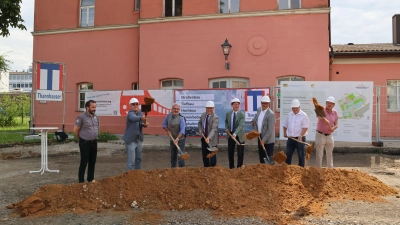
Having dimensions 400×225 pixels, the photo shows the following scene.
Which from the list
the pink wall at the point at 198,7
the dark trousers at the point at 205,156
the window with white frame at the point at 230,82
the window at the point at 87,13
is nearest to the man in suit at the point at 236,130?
the dark trousers at the point at 205,156

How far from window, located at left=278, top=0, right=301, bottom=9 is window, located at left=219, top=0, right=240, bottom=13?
179 cm

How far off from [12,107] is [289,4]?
18838 mm

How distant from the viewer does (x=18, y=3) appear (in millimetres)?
13297

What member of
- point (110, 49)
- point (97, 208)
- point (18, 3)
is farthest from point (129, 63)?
point (97, 208)

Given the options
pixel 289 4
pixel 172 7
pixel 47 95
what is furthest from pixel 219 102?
pixel 47 95

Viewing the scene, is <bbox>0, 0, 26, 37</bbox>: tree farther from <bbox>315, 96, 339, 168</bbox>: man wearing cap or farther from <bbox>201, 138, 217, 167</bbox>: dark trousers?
<bbox>315, 96, 339, 168</bbox>: man wearing cap

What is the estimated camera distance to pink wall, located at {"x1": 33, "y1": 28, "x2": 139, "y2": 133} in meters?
16.2

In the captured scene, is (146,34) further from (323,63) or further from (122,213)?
(122,213)

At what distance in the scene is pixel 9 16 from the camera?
13.2m

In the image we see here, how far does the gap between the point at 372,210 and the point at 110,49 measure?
13.9 metres

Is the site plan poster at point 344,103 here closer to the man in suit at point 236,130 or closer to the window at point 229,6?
the man in suit at point 236,130

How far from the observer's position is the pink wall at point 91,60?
16219 mm

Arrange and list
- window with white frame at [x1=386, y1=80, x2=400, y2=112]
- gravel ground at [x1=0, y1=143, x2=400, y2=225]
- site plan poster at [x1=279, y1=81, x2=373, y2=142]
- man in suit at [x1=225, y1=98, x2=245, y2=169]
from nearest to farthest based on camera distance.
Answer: gravel ground at [x1=0, y1=143, x2=400, y2=225], man in suit at [x1=225, y1=98, x2=245, y2=169], site plan poster at [x1=279, y1=81, x2=373, y2=142], window with white frame at [x1=386, y1=80, x2=400, y2=112]

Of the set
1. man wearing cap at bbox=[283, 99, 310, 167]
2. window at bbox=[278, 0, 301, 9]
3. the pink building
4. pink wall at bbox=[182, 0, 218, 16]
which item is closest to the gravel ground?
man wearing cap at bbox=[283, 99, 310, 167]
